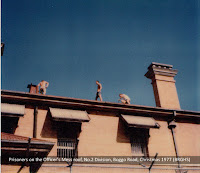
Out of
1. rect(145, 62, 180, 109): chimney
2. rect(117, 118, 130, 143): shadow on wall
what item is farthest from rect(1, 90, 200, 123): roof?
rect(145, 62, 180, 109): chimney

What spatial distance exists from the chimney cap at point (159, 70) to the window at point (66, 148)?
7.64 metres

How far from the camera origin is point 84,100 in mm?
12375

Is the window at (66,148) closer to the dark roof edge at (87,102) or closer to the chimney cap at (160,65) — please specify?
the dark roof edge at (87,102)

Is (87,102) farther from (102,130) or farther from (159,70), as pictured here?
(159,70)

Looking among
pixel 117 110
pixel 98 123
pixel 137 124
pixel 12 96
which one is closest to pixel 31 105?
pixel 12 96

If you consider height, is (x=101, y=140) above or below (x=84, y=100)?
below

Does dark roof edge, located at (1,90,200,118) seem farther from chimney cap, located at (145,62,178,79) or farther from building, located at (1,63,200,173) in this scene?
chimney cap, located at (145,62,178,79)

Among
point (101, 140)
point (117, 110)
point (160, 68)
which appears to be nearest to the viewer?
point (101, 140)

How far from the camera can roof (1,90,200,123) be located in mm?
11328

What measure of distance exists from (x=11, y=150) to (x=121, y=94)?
8.76m

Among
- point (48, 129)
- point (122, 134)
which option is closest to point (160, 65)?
point (122, 134)

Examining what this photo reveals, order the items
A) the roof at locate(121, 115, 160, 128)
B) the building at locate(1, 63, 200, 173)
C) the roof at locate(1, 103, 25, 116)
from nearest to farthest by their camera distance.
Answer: the roof at locate(1, 103, 25, 116), the building at locate(1, 63, 200, 173), the roof at locate(121, 115, 160, 128)

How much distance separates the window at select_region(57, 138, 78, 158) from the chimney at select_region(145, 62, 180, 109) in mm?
6436

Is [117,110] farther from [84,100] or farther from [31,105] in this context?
[31,105]
